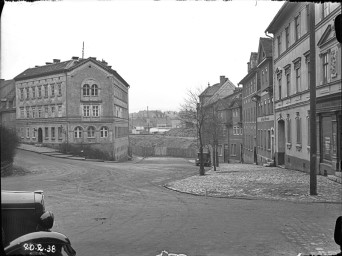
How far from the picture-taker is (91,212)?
6.50 metres

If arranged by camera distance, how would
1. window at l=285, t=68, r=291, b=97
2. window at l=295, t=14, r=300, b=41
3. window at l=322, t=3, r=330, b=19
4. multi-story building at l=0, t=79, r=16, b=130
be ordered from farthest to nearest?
window at l=285, t=68, r=291, b=97, window at l=295, t=14, r=300, b=41, multi-story building at l=0, t=79, r=16, b=130, window at l=322, t=3, r=330, b=19

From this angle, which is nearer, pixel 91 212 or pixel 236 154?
pixel 91 212

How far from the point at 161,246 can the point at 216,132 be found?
21.2 metres

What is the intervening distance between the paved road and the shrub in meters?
0.20

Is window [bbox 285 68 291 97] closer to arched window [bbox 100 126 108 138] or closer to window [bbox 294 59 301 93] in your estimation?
window [bbox 294 59 301 93]

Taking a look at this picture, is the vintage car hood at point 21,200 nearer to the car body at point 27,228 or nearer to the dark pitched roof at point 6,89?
the car body at point 27,228

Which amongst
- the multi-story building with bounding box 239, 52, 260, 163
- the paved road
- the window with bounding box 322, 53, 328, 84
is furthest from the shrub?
the multi-story building with bounding box 239, 52, 260, 163

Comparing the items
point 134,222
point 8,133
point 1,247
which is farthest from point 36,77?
point 134,222

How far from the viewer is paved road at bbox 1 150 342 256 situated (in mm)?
3838

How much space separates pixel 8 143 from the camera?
2.24m

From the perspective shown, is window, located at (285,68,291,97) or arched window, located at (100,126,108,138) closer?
window, located at (285,68,291,97)

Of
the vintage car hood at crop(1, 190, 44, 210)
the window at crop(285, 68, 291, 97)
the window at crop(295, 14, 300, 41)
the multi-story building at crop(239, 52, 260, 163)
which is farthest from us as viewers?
the multi-story building at crop(239, 52, 260, 163)

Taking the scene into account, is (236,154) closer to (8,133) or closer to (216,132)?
(216,132)

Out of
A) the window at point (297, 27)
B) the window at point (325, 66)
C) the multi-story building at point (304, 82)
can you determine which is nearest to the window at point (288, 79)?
the multi-story building at point (304, 82)
